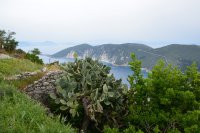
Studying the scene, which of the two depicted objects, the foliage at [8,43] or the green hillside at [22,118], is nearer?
the green hillside at [22,118]

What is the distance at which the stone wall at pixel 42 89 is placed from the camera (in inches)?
549

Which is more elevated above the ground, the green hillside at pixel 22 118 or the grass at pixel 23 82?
the grass at pixel 23 82

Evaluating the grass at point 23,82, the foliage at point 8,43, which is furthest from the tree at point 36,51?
the grass at point 23,82

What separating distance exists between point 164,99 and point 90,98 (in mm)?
2826

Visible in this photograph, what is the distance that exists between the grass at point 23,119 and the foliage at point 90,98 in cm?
178

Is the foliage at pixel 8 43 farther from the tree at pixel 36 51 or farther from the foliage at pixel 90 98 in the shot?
the foliage at pixel 90 98

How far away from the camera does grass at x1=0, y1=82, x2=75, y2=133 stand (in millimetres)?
8945

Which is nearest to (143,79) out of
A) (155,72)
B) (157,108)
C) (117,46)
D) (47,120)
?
(155,72)

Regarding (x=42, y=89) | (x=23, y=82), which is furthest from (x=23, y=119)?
(x=23, y=82)

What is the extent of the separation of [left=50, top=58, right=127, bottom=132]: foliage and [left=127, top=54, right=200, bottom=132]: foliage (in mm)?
607

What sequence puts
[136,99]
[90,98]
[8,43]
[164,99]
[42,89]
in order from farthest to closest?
[8,43] → [42,89] → [136,99] → [90,98] → [164,99]

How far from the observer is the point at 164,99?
12.7 m

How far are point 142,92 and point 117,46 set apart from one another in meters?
153

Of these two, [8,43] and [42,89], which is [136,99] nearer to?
[42,89]
